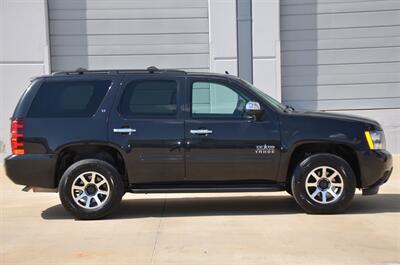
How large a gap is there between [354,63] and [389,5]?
64.5 inches

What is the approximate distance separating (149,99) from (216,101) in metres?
0.90

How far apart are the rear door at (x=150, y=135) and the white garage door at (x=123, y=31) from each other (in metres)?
6.09

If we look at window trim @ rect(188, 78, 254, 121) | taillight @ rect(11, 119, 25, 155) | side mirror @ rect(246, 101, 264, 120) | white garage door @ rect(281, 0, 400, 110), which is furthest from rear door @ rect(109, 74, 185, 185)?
white garage door @ rect(281, 0, 400, 110)

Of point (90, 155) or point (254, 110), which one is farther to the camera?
point (90, 155)

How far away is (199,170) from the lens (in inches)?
268

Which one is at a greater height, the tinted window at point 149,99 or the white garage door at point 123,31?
the white garage door at point 123,31

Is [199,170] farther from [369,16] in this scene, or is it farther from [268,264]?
[369,16]

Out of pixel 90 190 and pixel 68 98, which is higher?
pixel 68 98

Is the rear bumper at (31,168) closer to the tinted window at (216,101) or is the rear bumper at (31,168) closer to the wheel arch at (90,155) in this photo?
the wheel arch at (90,155)

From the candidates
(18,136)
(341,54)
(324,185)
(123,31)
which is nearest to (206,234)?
(324,185)

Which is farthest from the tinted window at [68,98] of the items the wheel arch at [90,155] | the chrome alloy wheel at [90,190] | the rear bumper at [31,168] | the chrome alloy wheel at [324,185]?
the chrome alloy wheel at [324,185]

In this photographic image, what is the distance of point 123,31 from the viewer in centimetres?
1273

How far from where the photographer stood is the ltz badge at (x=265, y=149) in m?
6.75

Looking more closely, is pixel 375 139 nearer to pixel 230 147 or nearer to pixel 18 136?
pixel 230 147
